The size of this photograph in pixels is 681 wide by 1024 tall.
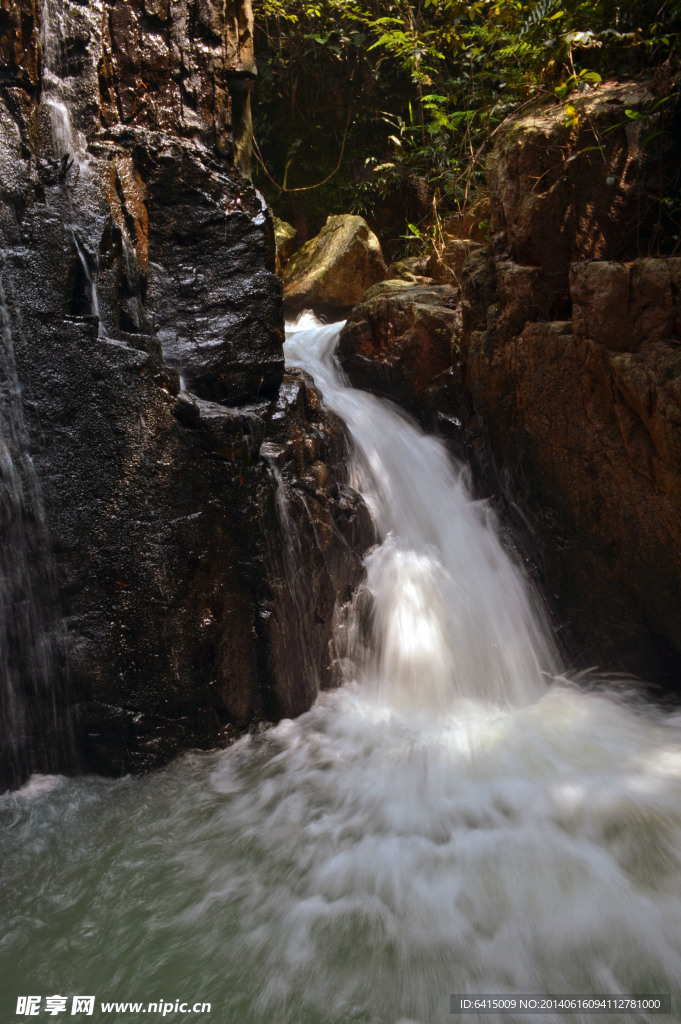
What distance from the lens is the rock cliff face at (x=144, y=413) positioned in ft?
10.6

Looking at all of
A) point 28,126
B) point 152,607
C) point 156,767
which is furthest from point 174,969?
point 28,126

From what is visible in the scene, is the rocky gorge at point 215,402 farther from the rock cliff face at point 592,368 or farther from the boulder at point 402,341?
the boulder at point 402,341

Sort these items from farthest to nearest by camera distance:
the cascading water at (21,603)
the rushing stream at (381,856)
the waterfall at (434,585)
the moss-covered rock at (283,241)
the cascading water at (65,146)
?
the moss-covered rock at (283,241) < the waterfall at (434,585) < the cascading water at (65,146) < the cascading water at (21,603) < the rushing stream at (381,856)

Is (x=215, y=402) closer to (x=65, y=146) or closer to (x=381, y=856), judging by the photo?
(x=65, y=146)

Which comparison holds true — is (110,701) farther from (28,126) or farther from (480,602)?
(28,126)

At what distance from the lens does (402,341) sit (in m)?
5.56

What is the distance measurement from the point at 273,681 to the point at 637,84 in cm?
461

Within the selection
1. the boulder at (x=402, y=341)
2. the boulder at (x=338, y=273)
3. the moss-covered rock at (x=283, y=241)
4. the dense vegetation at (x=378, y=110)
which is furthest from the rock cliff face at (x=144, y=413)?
the moss-covered rock at (x=283, y=241)

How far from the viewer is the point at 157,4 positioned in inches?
162

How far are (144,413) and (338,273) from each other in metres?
5.64

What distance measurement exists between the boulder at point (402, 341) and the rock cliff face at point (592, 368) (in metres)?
0.57

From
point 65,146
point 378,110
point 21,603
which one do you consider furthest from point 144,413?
point 378,110

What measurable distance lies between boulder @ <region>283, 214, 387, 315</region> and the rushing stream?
546cm

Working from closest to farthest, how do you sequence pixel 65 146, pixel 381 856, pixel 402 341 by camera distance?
pixel 381 856 → pixel 65 146 → pixel 402 341
